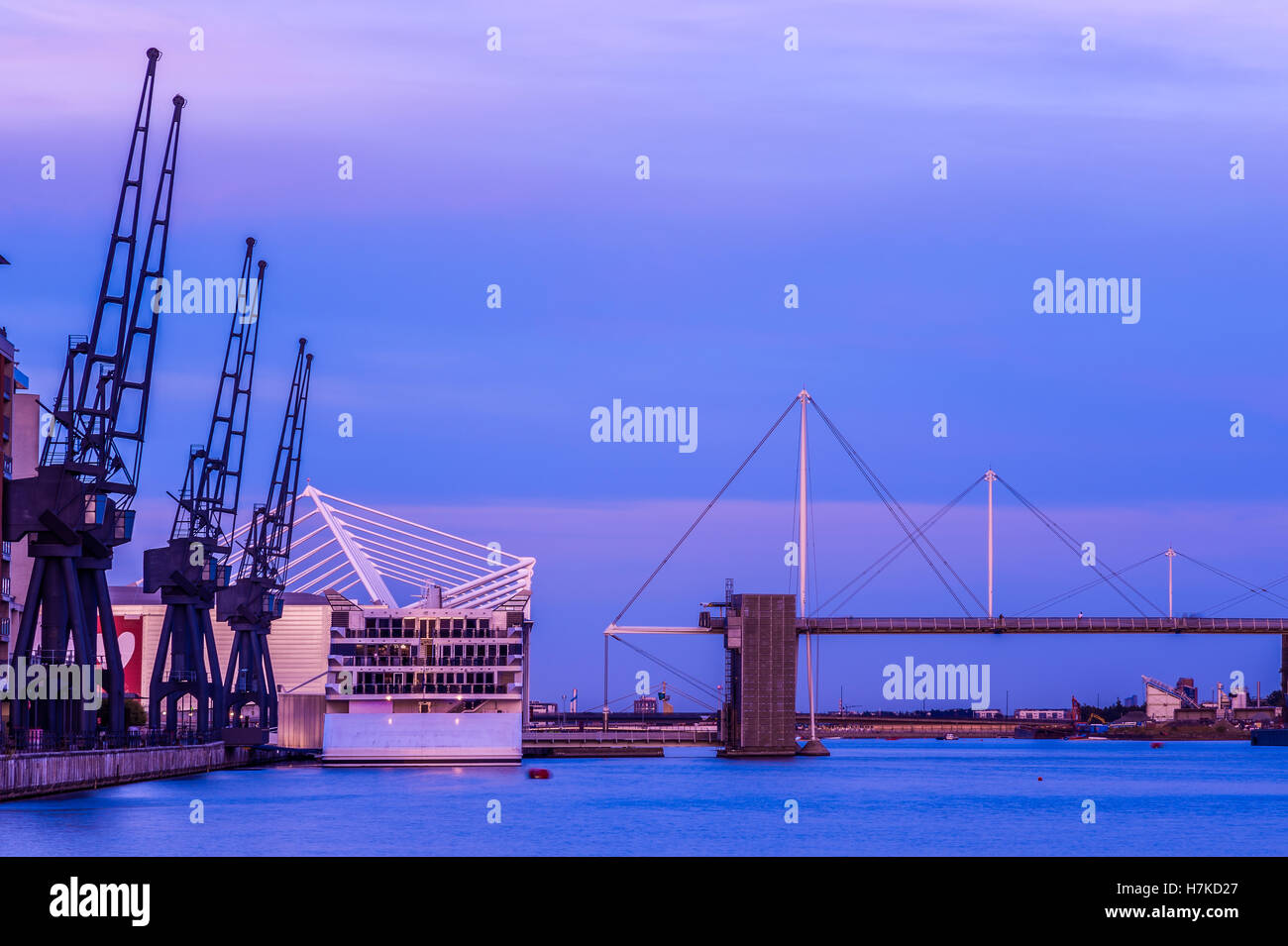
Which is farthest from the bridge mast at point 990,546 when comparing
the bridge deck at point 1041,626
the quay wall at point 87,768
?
the quay wall at point 87,768

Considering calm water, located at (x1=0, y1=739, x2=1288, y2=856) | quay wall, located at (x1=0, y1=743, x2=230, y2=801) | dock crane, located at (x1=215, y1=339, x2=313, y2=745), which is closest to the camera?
calm water, located at (x1=0, y1=739, x2=1288, y2=856)

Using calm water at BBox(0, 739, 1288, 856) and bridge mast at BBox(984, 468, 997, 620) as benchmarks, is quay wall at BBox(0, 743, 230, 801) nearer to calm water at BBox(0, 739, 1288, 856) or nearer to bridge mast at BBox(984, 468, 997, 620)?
calm water at BBox(0, 739, 1288, 856)

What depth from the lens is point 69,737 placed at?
69.4 m

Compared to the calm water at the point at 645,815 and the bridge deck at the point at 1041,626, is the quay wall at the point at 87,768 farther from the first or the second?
the bridge deck at the point at 1041,626

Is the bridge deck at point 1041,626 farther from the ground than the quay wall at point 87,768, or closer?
farther from the ground

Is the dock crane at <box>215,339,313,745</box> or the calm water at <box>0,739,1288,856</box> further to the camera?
the dock crane at <box>215,339,313,745</box>

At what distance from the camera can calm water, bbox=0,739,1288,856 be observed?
54.7 meters

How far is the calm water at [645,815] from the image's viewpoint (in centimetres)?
5472

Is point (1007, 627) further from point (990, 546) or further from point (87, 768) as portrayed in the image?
point (87, 768)

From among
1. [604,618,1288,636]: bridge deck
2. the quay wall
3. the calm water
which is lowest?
Result: the calm water

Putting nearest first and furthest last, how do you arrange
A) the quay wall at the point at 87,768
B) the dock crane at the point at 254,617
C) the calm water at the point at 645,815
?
the calm water at the point at 645,815
the quay wall at the point at 87,768
the dock crane at the point at 254,617

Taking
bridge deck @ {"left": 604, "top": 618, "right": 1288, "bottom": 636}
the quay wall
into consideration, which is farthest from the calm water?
bridge deck @ {"left": 604, "top": 618, "right": 1288, "bottom": 636}

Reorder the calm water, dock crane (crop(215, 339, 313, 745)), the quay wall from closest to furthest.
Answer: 1. the calm water
2. the quay wall
3. dock crane (crop(215, 339, 313, 745))
